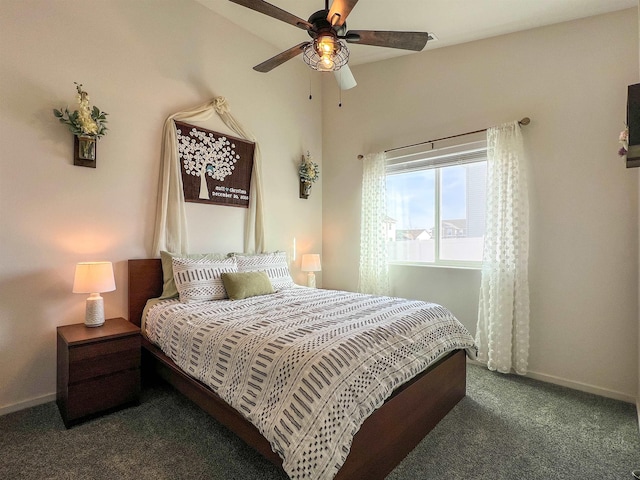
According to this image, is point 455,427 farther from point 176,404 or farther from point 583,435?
point 176,404

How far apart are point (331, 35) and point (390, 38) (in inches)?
15.8

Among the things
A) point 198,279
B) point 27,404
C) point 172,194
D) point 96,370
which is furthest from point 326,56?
point 27,404

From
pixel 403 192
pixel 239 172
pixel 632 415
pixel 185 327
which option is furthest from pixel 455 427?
pixel 239 172

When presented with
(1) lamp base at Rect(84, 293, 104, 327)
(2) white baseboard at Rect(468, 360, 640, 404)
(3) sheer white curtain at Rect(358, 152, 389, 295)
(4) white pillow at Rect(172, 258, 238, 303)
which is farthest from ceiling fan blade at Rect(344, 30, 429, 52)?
(2) white baseboard at Rect(468, 360, 640, 404)

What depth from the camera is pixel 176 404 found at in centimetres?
235

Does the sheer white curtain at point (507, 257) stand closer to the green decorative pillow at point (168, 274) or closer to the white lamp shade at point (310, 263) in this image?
the white lamp shade at point (310, 263)

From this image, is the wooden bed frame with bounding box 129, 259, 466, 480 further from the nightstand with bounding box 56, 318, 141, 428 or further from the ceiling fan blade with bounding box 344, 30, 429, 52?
the ceiling fan blade with bounding box 344, 30, 429, 52

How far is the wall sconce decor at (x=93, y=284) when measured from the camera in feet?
7.31

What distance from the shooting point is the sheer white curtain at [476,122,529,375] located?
281cm

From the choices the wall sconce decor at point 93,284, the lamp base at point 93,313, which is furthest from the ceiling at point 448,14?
the lamp base at point 93,313

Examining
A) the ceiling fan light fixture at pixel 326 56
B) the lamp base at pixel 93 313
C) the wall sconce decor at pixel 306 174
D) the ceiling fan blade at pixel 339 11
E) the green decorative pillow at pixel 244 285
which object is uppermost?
the ceiling fan blade at pixel 339 11

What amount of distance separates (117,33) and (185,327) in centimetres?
249

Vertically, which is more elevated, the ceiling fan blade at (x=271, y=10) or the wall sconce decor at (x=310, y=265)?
the ceiling fan blade at (x=271, y=10)

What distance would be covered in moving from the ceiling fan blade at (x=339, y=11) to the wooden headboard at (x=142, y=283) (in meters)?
2.34
